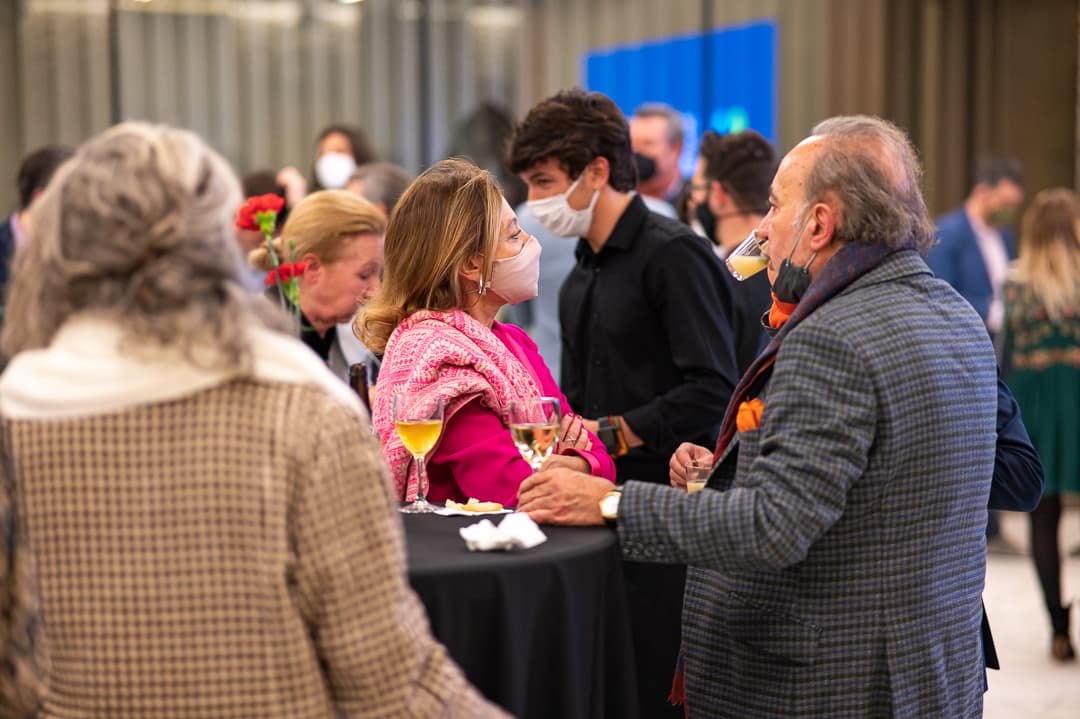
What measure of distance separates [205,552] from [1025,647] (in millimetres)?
4236

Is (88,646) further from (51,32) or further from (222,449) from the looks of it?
(51,32)

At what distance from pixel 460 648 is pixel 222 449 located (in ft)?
2.03

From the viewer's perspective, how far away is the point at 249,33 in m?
7.80

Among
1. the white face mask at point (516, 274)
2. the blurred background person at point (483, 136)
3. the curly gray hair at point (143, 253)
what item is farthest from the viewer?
the blurred background person at point (483, 136)

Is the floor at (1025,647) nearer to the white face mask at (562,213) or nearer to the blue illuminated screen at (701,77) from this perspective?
the white face mask at (562,213)

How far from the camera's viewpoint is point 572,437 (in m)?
2.66

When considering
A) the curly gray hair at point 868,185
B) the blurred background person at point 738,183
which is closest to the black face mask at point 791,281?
the curly gray hair at point 868,185

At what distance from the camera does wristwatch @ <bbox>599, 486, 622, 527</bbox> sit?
2.14 metres

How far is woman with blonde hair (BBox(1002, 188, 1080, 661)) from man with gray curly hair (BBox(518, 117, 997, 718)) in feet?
12.6

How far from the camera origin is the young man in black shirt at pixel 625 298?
10.8 ft

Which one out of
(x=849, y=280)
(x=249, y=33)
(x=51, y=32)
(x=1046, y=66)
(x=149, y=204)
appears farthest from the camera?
(x=1046, y=66)

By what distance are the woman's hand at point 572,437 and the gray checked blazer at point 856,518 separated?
580 millimetres

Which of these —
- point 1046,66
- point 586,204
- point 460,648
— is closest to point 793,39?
point 1046,66

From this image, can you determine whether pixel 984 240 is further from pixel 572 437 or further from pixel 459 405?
pixel 459 405
